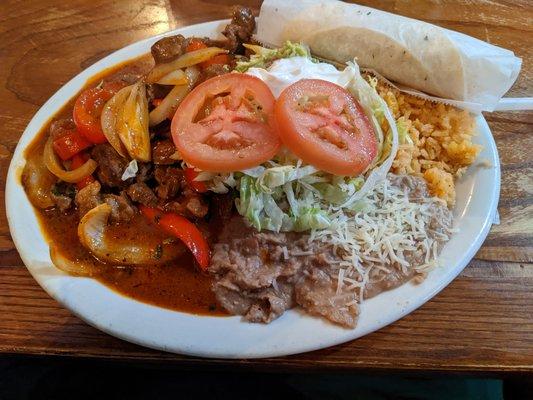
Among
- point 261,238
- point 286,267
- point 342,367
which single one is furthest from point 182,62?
point 342,367

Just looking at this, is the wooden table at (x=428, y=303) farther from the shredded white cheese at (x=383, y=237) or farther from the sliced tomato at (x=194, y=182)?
the sliced tomato at (x=194, y=182)

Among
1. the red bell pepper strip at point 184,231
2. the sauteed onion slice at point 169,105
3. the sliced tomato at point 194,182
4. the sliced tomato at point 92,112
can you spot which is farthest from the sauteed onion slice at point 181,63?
the red bell pepper strip at point 184,231

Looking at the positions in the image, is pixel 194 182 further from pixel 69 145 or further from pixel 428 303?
pixel 428 303

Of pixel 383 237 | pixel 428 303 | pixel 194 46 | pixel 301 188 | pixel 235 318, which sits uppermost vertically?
pixel 194 46

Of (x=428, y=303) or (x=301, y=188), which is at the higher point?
(x=301, y=188)

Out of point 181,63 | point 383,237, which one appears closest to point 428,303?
point 383,237

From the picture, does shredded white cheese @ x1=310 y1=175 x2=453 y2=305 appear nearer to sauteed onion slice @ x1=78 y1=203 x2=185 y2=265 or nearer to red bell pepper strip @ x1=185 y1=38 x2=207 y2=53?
sauteed onion slice @ x1=78 y1=203 x2=185 y2=265

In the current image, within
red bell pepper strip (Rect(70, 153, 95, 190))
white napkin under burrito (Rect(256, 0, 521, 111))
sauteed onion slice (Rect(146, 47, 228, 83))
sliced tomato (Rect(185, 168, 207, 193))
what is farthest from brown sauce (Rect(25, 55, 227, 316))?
white napkin under burrito (Rect(256, 0, 521, 111))
